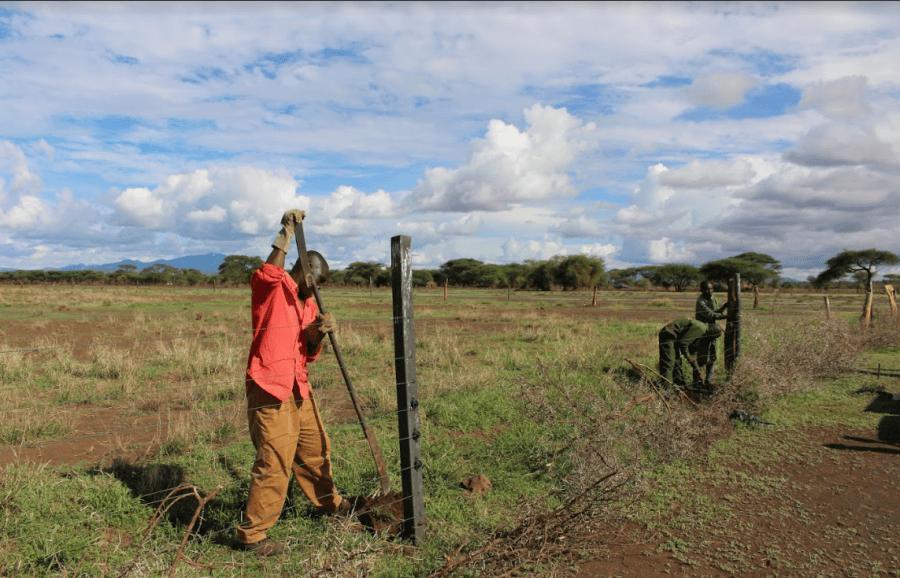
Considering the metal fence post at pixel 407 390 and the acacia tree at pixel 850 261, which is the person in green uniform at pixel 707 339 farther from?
the acacia tree at pixel 850 261

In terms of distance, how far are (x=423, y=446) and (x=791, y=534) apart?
10.7 feet

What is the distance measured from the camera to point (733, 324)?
29.4ft

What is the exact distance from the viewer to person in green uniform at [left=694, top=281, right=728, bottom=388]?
8.78m

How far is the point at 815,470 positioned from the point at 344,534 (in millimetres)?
4779

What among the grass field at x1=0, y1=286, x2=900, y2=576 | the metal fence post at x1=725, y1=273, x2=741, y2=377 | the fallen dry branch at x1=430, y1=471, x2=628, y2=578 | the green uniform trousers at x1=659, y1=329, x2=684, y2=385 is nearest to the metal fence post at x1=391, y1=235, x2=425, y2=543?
the grass field at x1=0, y1=286, x2=900, y2=576

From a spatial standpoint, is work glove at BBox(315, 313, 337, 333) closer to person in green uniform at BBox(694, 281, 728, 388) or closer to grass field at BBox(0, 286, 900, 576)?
grass field at BBox(0, 286, 900, 576)

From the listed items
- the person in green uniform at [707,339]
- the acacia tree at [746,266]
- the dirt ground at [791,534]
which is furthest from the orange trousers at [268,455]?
the acacia tree at [746,266]

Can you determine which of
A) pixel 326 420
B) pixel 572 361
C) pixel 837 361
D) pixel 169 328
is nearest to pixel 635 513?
pixel 326 420

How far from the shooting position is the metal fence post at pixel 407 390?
4.13 metres

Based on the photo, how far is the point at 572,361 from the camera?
35.5 feet

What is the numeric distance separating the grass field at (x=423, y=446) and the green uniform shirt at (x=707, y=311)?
77 cm

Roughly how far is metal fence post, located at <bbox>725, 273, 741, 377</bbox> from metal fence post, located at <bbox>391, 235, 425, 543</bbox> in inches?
241

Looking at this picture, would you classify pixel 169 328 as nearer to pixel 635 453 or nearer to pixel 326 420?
pixel 326 420

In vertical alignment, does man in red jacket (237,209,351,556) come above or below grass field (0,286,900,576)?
above
